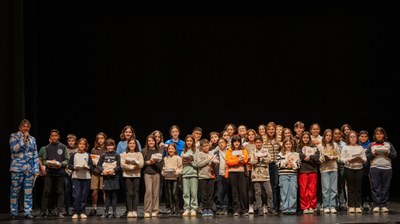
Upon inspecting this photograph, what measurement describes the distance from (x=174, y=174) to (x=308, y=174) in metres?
2.19

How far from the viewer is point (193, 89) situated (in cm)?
1316

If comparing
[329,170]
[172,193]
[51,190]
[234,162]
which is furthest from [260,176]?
[51,190]

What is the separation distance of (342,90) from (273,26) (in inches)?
80.0

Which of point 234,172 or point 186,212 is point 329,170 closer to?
point 234,172

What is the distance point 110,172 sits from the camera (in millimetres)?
9758

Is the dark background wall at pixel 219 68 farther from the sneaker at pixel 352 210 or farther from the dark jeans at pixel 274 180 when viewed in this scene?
the sneaker at pixel 352 210

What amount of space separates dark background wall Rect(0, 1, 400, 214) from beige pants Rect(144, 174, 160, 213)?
3294mm

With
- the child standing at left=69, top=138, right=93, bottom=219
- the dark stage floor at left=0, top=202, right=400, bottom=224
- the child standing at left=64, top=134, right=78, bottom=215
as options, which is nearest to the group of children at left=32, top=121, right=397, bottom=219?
the child standing at left=69, top=138, right=93, bottom=219

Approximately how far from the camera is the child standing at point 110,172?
9781 millimetres

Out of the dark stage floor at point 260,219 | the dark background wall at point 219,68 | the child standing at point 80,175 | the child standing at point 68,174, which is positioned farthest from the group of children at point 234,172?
the dark background wall at point 219,68

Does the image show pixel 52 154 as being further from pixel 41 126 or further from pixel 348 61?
pixel 348 61

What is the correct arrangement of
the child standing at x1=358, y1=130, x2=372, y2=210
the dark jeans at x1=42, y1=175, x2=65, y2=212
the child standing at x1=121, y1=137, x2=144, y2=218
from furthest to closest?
1. the child standing at x1=358, y1=130, x2=372, y2=210
2. the dark jeans at x1=42, y1=175, x2=65, y2=212
3. the child standing at x1=121, y1=137, x2=144, y2=218

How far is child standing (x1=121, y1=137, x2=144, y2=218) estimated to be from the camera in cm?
970

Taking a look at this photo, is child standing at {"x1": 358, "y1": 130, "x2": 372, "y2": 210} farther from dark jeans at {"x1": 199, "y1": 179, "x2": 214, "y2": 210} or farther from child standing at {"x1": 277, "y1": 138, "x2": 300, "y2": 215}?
dark jeans at {"x1": 199, "y1": 179, "x2": 214, "y2": 210}
